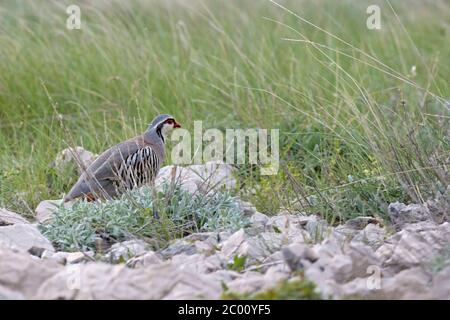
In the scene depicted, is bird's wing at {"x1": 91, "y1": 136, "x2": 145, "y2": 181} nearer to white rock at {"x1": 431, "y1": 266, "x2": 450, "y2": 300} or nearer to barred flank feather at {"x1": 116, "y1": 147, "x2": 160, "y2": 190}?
barred flank feather at {"x1": 116, "y1": 147, "x2": 160, "y2": 190}

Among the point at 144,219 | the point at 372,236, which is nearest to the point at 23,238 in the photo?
the point at 144,219

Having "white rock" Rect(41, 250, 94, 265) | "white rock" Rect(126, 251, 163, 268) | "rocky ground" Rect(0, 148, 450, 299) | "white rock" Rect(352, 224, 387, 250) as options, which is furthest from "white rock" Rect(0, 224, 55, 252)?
"white rock" Rect(352, 224, 387, 250)

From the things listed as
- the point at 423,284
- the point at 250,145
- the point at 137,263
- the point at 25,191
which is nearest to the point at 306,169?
the point at 250,145

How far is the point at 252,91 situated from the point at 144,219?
2959 mm

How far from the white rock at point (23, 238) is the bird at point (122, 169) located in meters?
0.77

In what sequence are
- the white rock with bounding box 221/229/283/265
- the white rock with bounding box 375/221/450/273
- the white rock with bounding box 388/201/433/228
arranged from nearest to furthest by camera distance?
the white rock with bounding box 375/221/450/273, the white rock with bounding box 221/229/283/265, the white rock with bounding box 388/201/433/228

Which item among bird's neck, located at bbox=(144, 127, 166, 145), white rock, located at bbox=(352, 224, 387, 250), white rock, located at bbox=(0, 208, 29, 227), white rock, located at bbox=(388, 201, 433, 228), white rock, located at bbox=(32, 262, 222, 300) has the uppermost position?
bird's neck, located at bbox=(144, 127, 166, 145)

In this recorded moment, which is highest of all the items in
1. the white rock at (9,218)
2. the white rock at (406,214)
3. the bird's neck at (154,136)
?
the bird's neck at (154,136)

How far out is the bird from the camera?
6.40 m

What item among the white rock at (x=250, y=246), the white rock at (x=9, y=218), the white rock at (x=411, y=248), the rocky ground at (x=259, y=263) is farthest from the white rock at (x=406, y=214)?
the white rock at (x=9, y=218)

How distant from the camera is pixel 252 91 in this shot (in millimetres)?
8367

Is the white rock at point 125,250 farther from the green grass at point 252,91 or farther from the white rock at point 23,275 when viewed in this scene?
the green grass at point 252,91

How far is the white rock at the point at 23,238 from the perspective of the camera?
528cm

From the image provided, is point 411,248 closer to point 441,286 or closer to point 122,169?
point 441,286
